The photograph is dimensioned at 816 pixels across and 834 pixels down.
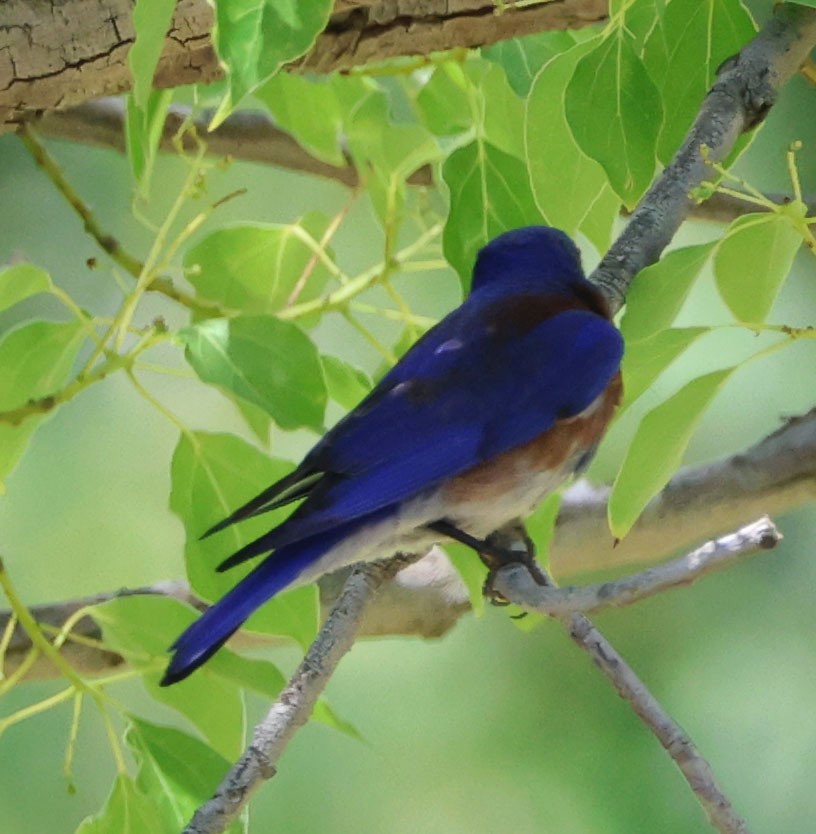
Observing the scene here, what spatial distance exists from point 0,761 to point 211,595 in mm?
1684

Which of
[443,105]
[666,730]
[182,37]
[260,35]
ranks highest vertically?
[182,37]

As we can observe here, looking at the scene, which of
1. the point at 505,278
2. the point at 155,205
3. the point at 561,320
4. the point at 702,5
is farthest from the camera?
the point at 155,205

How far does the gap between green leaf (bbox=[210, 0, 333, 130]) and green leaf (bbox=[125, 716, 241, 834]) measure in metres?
0.58

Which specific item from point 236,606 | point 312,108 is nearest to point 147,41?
point 236,606

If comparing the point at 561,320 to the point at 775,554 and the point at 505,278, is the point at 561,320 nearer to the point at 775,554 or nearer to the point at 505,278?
the point at 505,278

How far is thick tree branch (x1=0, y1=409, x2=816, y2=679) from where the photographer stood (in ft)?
4.96

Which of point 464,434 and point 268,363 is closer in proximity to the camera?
point 268,363

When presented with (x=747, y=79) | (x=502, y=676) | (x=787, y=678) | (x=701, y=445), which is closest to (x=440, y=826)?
(x=502, y=676)

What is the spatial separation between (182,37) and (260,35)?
1.50ft

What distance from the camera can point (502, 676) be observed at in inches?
109

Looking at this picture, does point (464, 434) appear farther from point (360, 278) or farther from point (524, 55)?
point (524, 55)

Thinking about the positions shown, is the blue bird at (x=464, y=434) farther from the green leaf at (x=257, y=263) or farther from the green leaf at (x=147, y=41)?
the green leaf at (x=147, y=41)

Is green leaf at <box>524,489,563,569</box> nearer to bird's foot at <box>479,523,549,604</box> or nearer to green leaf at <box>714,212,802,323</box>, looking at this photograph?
bird's foot at <box>479,523,549,604</box>

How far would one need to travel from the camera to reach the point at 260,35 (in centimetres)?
80
